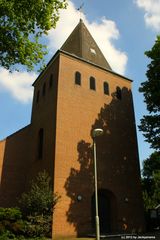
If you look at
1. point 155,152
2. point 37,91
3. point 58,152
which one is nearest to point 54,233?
point 58,152

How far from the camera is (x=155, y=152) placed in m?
19.7

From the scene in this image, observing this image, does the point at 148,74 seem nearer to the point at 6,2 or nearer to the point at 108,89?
the point at 108,89

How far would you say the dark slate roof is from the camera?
24.2m

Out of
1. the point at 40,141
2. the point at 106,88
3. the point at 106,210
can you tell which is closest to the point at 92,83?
the point at 106,88

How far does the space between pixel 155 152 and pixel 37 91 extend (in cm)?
1287

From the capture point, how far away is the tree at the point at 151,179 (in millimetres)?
19641

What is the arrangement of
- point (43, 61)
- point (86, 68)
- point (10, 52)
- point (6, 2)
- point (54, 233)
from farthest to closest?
point (86, 68)
point (54, 233)
point (43, 61)
point (10, 52)
point (6, 2)

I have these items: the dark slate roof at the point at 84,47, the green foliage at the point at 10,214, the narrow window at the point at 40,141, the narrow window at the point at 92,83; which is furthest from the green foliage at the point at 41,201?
the dark slate roof at the point at 84,47

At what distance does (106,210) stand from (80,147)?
509 centimetres

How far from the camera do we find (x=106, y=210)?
18719 mm

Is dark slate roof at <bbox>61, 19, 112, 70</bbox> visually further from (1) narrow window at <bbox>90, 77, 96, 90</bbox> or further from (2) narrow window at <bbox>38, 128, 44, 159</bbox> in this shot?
(2) narrow window at <bbox>38, 128, 44, 159</bbox>

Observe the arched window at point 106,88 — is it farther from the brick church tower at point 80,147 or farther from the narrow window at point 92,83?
the narrow window at point 92,83

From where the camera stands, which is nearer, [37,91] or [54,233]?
[54,233]

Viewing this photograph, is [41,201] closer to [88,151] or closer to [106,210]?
[88,151]
